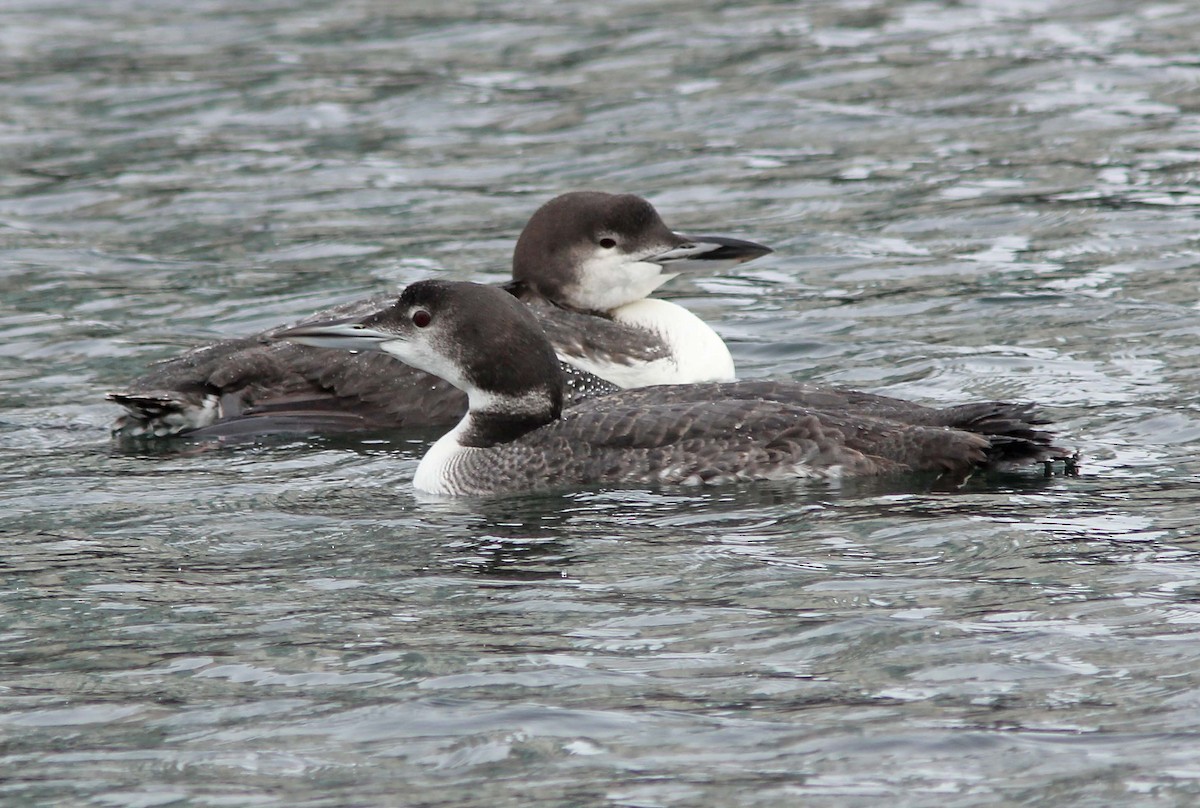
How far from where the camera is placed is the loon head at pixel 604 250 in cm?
868

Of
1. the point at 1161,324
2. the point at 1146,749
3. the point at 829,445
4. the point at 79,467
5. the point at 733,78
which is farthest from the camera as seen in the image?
the point at 733,78

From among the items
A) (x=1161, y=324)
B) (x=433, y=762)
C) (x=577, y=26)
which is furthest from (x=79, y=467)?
(x=577, y=26)

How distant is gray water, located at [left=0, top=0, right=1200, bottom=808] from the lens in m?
4.76

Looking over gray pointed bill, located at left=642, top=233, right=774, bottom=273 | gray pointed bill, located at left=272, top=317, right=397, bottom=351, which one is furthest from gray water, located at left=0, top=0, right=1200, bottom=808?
gray pointed bill, located at left=642, top=233, right=774, bottom=273

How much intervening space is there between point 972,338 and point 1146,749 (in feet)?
15.4

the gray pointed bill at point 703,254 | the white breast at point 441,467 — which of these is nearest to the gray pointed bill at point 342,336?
the white breast at point 441,467

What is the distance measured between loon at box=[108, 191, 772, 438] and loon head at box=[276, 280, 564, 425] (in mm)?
577

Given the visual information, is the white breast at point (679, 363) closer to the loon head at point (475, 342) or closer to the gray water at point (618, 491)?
the gray water at point (618, 491)

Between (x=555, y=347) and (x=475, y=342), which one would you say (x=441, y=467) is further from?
(x=555, y=347)

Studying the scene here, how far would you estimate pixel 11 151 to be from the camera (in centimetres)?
1317

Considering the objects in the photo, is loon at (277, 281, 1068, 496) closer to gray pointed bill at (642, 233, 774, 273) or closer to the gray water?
the gray water

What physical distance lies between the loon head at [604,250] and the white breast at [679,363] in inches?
9.1

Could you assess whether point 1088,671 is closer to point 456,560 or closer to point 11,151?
point 456,560

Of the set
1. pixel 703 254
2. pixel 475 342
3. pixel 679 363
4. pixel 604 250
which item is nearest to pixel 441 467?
pixel 475 342
